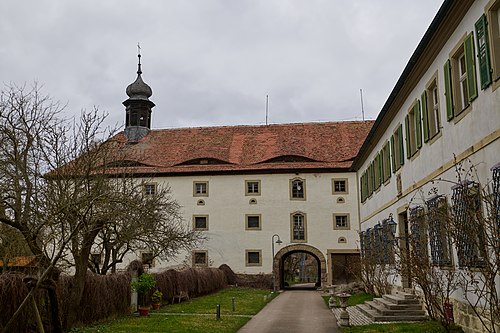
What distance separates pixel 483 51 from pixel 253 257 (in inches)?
1143

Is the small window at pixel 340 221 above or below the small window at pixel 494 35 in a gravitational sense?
below

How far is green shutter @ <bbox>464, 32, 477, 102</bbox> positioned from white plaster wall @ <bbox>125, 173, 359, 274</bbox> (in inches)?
1048

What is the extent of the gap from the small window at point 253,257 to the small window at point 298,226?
252 centimetres

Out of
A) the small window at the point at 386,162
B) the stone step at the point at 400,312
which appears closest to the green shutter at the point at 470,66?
the stone step at the point at 400,312

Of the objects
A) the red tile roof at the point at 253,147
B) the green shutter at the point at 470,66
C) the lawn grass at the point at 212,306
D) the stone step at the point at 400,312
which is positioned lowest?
the lawn grass at the point at 212,306

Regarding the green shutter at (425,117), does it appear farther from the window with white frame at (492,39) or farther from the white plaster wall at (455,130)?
the window with white frame at (492,39)

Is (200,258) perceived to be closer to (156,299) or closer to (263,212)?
(263,212)

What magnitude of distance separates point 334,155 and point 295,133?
4.14 metres

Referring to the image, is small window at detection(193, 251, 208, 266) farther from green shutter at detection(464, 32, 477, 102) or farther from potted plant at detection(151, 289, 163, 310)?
green shutter at detection(464, 32, 477, 102)

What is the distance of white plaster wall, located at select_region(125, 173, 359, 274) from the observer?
3781 cm

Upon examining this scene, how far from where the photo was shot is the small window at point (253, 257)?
38.0 metres

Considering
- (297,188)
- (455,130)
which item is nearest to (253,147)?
(297,188)

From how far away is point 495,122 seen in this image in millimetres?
10117

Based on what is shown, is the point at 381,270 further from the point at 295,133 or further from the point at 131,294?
the point at 295,133
